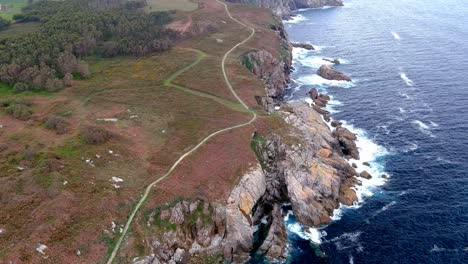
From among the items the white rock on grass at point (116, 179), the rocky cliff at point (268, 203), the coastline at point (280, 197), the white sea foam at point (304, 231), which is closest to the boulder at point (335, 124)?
the coastline at point (280, 197)

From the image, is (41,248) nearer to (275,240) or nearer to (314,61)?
(275,240)

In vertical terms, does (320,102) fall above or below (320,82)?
below

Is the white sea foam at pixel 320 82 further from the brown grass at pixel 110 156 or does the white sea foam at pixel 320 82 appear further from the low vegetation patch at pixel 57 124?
the low vegetation patch at pixel 57 124

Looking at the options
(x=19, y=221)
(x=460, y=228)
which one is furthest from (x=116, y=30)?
(x=460, y=228)

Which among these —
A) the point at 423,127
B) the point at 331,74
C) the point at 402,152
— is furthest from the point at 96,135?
the point at 331,74

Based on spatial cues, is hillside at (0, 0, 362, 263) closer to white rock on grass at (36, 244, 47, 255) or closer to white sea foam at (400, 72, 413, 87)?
white rock on grass at (36, 244, 47, 255)

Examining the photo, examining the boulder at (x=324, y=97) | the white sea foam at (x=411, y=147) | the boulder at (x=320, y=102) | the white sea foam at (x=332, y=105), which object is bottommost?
the white sea foam at (x=411, y=147)
